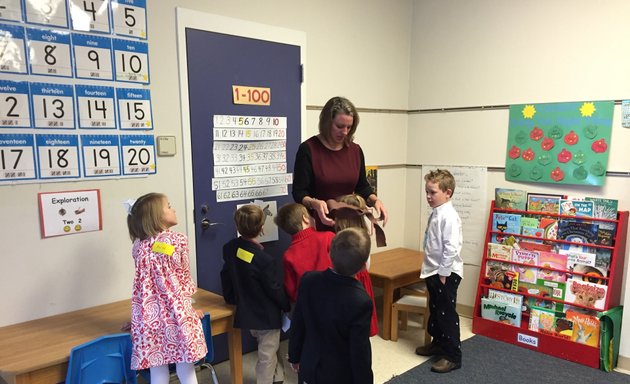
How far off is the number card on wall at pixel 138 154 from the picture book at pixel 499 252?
92.7 inches

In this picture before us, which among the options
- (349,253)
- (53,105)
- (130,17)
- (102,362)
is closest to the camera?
(349,253)

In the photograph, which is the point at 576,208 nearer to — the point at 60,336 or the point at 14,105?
the point at 60,336

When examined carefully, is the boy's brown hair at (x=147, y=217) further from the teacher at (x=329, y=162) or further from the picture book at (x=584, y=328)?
the picture book at (x=584, y=328)

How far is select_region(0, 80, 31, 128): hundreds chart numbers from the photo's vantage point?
192 cm

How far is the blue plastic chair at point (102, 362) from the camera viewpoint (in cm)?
166

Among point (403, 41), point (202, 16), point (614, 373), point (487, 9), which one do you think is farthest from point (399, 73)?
point (614, 373)

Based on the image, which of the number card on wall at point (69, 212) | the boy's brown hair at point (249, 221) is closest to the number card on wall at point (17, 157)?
the number card on wall at point (69, 212)

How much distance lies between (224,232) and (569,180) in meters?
2.28

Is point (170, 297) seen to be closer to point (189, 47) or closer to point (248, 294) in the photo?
point (248, 294)

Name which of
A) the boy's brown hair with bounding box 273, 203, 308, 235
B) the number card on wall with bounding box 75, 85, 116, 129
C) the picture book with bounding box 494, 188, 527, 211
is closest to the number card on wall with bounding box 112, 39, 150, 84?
the number card on wall with bounding box 75, 85, 116, 129

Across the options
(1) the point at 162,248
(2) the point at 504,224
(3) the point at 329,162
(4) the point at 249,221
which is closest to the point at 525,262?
(2) the point at 504,224

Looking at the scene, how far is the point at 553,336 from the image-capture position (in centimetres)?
283

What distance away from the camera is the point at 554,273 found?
2922mm

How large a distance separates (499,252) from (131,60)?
8.77ft
